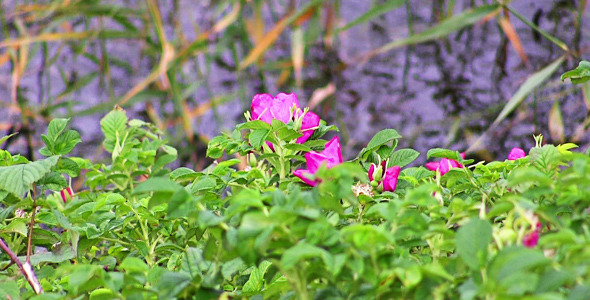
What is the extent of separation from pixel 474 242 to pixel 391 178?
257 millimetres

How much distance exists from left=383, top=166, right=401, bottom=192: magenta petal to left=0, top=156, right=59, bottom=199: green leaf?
0.89 ft

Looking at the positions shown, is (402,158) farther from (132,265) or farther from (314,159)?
(132,265)

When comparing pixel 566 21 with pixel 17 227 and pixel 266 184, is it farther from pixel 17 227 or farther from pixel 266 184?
pixel 17 227

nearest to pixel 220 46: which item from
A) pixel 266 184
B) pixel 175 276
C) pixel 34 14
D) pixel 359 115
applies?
pixel 359 115

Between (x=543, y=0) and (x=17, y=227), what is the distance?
69.7 inches

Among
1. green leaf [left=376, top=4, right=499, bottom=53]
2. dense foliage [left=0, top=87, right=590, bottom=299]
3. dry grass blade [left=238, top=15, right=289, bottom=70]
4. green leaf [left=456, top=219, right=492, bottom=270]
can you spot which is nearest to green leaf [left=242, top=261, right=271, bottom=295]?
dense foliage [left=0, top=87, right=590, bottom=299]

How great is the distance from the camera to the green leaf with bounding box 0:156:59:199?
1.77 feet

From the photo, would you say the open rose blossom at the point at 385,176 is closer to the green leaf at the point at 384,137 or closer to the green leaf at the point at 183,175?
the green leaf at the point at 384,137

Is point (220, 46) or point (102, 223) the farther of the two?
point (220, 46)

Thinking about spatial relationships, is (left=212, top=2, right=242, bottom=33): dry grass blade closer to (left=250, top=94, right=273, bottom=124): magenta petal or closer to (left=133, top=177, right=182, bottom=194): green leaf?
(left=250, top=94, right=273, bottom=124): magenta petal

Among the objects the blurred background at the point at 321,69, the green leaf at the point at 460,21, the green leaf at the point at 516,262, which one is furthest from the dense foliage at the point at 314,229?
the blurred background at the point at 321,69

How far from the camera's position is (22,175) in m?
0.55

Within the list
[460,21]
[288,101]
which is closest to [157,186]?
[288,101]

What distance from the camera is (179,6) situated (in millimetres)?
2355
